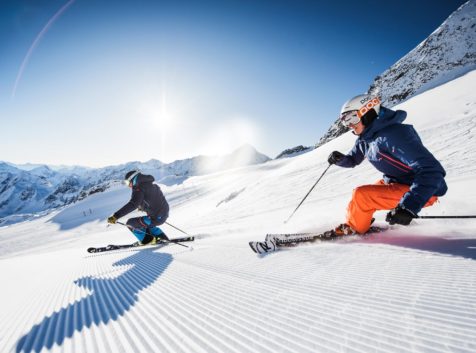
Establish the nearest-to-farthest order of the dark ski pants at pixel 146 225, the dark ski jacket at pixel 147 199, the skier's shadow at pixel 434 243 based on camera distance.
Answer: the skier's shadow at pixel 434 243, the dark ski jacket at pixel 147 199, the dark ski pants at pixel 146 225

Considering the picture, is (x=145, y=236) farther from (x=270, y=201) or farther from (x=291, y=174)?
(x=291, y=174)

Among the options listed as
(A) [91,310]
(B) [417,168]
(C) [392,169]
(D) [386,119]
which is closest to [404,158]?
(B) [417,168]

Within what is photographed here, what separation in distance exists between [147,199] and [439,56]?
3865 inches

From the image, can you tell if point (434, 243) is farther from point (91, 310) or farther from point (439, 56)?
point (439, 56)

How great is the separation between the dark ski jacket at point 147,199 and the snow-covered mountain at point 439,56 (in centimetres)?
7424

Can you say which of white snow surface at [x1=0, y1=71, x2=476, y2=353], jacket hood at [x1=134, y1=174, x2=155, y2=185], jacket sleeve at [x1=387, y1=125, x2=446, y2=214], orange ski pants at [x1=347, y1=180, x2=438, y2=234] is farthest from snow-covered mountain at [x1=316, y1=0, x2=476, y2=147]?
white snow surface at [x1=0, y1=71, x2=476, y2=353]

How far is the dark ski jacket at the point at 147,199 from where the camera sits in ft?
21.9

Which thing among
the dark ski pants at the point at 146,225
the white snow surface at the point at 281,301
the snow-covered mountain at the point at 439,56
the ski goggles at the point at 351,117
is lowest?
the dark ski pants at the point at 146,225

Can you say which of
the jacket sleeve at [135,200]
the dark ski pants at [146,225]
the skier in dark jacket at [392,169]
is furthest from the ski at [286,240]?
the dark ski pants at [146,225]

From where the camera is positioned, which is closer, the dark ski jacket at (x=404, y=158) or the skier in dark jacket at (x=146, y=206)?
the dark ski jacket at (x=404, y=158)

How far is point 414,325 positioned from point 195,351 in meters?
1.26

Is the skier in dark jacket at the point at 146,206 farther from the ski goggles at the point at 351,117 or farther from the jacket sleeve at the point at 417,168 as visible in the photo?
the jacket sleeve at the point at 417,168

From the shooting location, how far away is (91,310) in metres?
2.41

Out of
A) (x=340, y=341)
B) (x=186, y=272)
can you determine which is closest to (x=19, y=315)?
(x=186, y=272)
